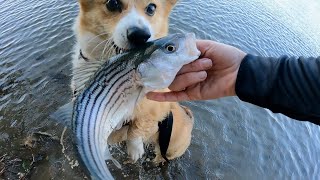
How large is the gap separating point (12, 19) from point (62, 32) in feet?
4.58

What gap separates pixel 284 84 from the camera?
2.90 metres

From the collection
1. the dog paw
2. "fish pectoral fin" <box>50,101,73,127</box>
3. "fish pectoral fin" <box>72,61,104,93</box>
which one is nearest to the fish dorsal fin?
"fish pectoral fin" <box>72,61,104,93</box>

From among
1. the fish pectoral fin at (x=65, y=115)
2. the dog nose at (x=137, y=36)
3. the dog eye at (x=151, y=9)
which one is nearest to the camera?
the fish pectoral fin at (x=65, y=115)

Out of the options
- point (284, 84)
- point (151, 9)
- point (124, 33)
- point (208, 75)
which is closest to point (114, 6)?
point (151, 9)

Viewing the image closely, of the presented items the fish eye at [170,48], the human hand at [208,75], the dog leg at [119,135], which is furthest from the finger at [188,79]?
the dog leg at [119,135]

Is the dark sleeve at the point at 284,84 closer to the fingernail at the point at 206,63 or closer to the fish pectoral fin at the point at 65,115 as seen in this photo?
the fingernail at the point at 206,63

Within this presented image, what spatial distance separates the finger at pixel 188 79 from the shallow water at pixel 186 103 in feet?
8.21

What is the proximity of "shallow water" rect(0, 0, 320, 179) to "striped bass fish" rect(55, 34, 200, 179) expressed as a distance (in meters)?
2.93

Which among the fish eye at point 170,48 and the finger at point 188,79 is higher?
the fish eye at point 170,48

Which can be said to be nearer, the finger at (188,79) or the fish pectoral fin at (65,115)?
the fish pectoral fin at (65,115)

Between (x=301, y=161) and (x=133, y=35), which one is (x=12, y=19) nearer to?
(x=133, y=35)

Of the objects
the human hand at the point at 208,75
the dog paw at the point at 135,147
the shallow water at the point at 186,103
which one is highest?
the human hand at the point at 208,75

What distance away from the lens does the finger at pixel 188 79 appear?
298 cm

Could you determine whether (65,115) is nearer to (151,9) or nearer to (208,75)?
(208,75)
